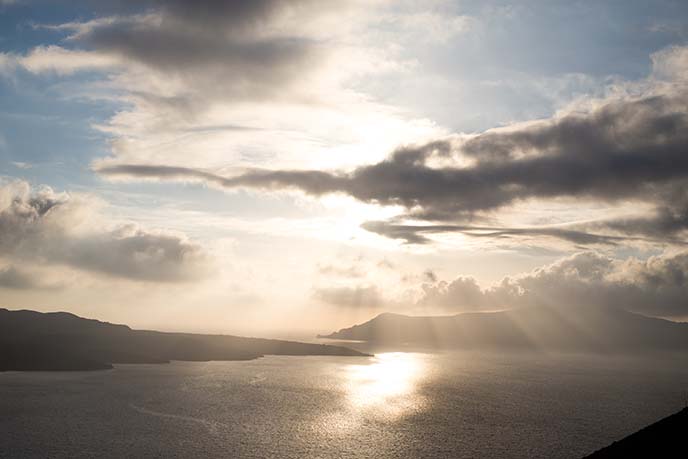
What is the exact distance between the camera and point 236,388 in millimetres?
181125

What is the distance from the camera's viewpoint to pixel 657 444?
69750mm

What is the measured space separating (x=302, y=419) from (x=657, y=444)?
3241 inches

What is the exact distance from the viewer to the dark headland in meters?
66.6

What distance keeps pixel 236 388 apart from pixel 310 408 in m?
48.8

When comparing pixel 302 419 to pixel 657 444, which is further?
pixel 302 419

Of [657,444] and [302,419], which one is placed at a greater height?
[657,444]

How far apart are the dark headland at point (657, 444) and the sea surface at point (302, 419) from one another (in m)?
20.6

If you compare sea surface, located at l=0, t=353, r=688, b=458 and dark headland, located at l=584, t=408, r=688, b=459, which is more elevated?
dark headland, located at l=584, t=408, r=688, b=459

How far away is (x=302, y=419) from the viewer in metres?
126

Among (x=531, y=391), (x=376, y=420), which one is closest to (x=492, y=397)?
(x=531, y=391)

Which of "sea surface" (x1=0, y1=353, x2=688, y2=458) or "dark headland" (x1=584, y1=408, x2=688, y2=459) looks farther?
"sea surface" (x1=0, y1=353, x2=688, y2=458)

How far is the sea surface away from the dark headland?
20.6 m

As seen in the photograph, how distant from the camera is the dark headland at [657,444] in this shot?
66.6 m

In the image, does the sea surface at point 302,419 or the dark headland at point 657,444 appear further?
the sea surface at point 302,419
